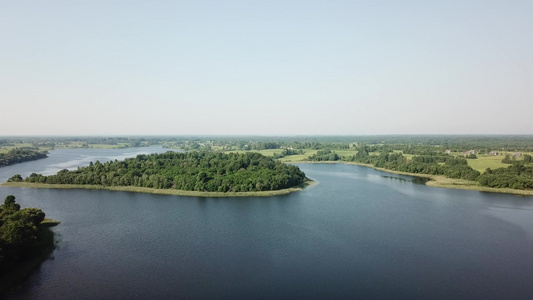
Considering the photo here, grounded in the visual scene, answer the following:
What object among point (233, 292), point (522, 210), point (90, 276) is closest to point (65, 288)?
point (90, 276)

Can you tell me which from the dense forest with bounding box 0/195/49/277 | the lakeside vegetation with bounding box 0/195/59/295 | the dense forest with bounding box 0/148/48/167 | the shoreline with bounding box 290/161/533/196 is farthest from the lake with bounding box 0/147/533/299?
the dense forest with bounding box 0/148/48/167

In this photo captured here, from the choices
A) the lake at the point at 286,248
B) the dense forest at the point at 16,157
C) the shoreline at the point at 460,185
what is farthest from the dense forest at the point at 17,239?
the dense forest at the point at 16,157

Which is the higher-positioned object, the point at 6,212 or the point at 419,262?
the point at 6,212

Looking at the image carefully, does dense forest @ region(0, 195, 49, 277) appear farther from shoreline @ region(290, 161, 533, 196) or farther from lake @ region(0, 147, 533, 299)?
shoreline @ region(290, 161, 533, 196)

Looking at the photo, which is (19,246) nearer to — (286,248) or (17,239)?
(17,239)

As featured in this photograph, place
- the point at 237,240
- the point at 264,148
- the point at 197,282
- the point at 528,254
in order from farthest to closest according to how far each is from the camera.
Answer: the point at 264,148 < the point at 237,240 < the point at 528,254 < the point at 197,282

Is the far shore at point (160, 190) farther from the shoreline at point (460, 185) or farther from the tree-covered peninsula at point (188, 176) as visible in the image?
the shoreline at point (460, 185)

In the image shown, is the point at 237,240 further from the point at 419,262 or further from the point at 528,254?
the point at 528,254
